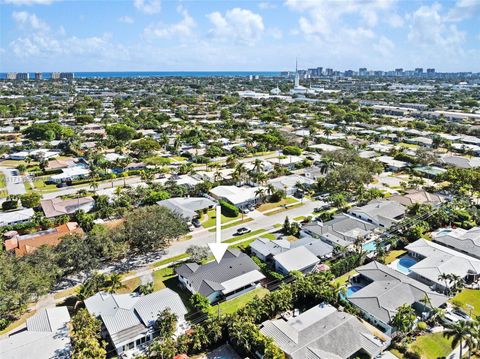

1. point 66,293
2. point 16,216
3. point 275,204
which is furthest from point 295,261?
point 16,216

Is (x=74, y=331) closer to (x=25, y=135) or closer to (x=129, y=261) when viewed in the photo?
(x=129, y=261)

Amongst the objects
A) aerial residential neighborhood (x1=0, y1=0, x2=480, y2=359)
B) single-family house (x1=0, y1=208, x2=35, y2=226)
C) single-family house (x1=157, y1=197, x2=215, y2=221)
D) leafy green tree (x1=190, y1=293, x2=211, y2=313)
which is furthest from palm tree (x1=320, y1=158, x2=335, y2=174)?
single-family house (x1=0, y1=208, x2=35, y2=226)

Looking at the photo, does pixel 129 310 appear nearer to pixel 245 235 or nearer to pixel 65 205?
pixel 245 235

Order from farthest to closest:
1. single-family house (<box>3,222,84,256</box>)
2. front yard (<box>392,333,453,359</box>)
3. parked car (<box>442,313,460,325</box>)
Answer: single-family house (<box>3,222,84,256</box>) < parked car (<box>442,313,460,325</box>) < front yard (<box>392,333,453,359</box>)

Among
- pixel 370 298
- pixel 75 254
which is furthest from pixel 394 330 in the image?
pixel 75 254

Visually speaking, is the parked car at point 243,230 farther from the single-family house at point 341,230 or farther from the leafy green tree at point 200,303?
the leafy green tree at point 200,303

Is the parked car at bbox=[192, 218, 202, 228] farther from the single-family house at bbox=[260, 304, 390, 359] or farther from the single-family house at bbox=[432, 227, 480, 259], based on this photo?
the single-family house at bbox=[432, 227, 480, 259]
